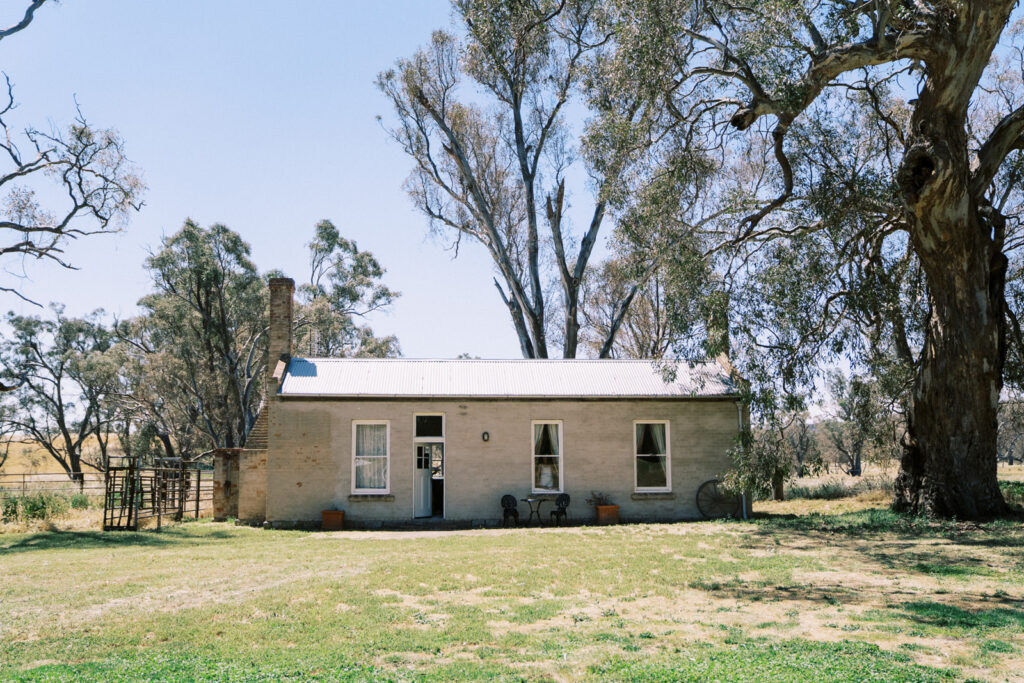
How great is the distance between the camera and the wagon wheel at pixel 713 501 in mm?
17156

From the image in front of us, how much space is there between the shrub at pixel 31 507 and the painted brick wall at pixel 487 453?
16.7ft

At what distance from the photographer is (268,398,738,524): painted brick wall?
658 inches

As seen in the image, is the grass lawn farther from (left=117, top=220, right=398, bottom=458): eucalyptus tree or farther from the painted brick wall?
(left=117, top=220, right=398, bottom=458): eucalyptus tree

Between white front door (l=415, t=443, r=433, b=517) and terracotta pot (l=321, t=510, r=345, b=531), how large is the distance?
1648 mm

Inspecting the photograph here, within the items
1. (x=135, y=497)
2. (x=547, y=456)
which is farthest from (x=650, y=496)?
(x=135, y=497)

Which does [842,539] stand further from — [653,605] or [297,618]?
[297,618]

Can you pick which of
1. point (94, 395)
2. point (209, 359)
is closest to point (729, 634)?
point (209, 359)

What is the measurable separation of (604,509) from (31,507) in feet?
40.3

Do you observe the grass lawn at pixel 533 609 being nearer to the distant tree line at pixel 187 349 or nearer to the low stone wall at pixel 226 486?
the low stone wall at pixel 226 486

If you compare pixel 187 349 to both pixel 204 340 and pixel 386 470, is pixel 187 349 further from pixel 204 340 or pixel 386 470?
pixel 386 470

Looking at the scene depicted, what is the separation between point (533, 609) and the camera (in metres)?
7.52

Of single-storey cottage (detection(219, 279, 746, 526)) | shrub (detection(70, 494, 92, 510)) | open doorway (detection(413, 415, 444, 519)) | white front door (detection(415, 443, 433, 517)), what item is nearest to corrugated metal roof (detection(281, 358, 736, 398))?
single-storey cottage (detection(219, 279, 746, 526))

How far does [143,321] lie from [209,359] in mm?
5501


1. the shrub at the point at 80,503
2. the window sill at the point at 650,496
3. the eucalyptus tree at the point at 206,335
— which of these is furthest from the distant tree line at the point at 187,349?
the window sill at the point at 650,496
